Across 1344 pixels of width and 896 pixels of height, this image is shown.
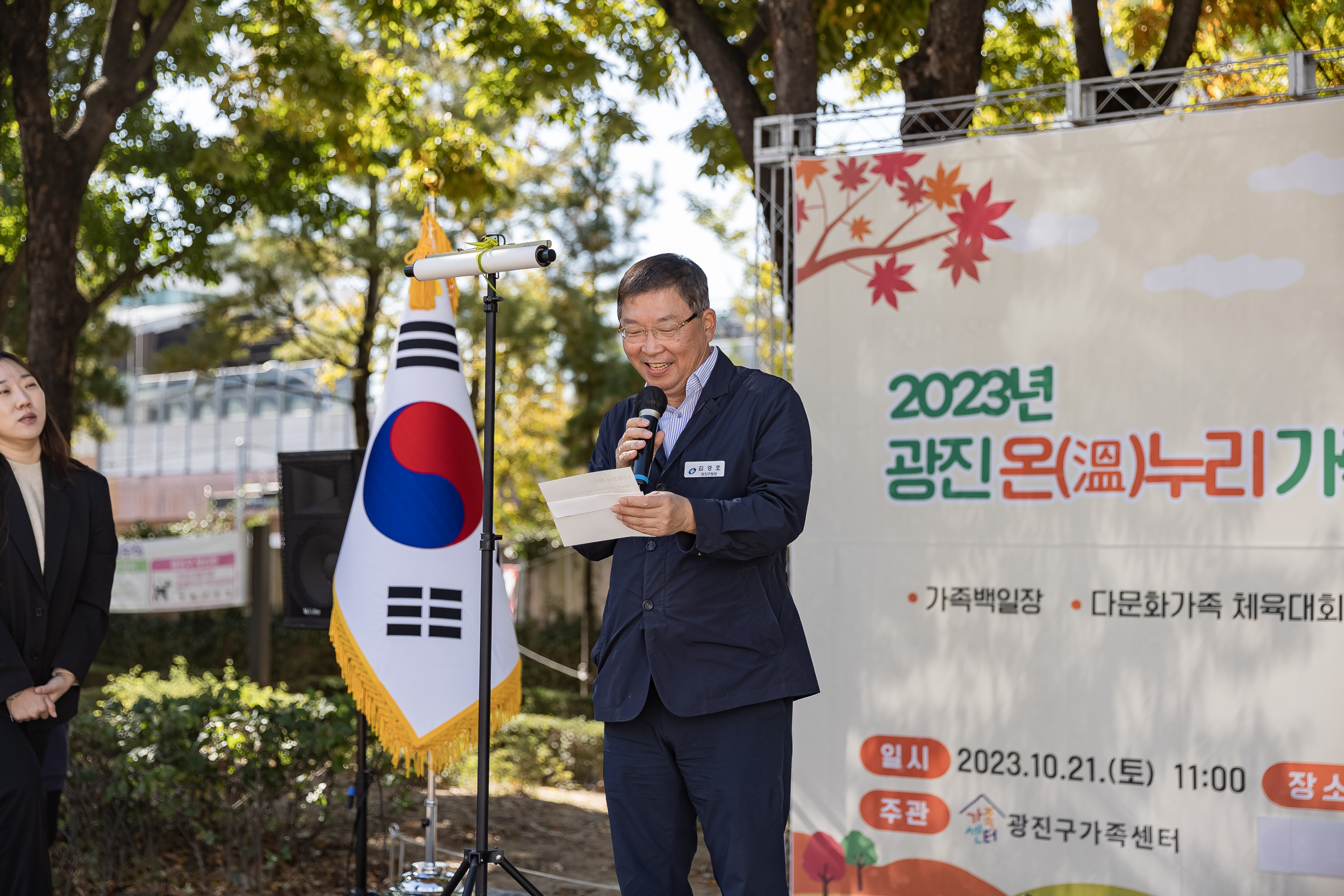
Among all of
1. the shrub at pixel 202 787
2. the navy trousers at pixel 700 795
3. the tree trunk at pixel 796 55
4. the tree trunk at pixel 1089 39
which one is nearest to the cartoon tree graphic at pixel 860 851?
the navy trousers at pixel 700 795

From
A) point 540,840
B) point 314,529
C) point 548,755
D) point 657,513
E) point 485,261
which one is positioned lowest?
point 548,755

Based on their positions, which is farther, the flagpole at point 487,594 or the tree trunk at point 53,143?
the tree trunk at point 53,143

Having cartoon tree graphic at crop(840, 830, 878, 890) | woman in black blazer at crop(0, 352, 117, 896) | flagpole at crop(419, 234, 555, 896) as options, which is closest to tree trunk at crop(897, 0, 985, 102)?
flagpole at crop(419, 234, 555, 896)

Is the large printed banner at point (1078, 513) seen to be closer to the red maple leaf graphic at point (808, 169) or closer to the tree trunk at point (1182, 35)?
the red maple leaf graphic at point (808, 169)

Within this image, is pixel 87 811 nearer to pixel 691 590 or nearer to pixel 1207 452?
pixel 691 590

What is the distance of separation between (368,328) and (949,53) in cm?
843

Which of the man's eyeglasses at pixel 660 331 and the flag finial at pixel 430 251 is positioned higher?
the flag finial at pixel 430 251

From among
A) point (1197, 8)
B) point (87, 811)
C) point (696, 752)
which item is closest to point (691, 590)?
point (696, 752)

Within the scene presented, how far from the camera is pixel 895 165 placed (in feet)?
12.4

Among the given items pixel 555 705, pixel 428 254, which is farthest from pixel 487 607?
pixel 555 705

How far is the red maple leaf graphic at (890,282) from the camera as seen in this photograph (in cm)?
374

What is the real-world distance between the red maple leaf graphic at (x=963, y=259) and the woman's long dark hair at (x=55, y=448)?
107 inches

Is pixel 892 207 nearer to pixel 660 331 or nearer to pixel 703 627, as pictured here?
pixel 660 331

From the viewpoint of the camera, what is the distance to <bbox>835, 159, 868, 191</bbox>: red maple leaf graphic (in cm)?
382
